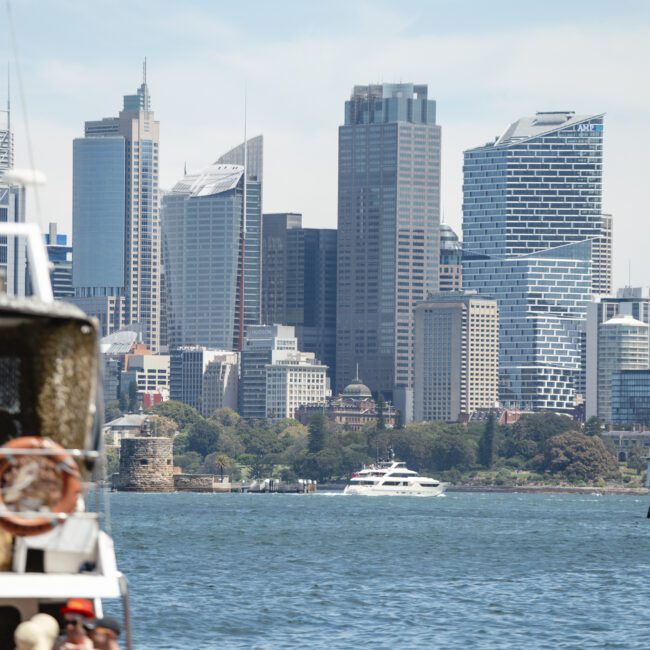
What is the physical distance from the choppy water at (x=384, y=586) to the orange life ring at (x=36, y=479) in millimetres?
34279

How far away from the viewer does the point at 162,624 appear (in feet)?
198

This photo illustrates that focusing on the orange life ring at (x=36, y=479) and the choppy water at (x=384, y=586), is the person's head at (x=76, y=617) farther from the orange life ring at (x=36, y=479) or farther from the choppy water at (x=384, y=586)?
the choppy water at (x=384, y=586)

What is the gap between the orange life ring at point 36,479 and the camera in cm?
1775

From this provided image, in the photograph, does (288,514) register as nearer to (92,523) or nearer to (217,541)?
(217,541)

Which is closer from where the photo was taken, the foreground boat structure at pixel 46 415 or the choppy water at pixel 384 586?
the foreground boat structure at pixel 46 415

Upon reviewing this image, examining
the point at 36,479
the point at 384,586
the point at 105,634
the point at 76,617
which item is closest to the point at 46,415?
the point at 36,479

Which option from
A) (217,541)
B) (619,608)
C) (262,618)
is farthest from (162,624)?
(217,541)

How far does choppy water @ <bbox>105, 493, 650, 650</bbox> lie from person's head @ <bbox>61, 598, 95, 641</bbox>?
1266 inches

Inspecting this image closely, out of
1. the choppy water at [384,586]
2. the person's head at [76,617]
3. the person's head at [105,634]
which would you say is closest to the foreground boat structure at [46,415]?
the person's head at [76,617]

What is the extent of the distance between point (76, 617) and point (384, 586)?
201 ft

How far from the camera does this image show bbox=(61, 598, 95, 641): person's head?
20.0 meters

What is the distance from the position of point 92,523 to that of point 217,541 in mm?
105108

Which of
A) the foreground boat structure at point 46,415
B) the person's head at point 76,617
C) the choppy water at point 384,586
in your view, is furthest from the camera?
the choppy water at point 384,586

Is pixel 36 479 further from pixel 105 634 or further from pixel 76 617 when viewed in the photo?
pixel 105 634
